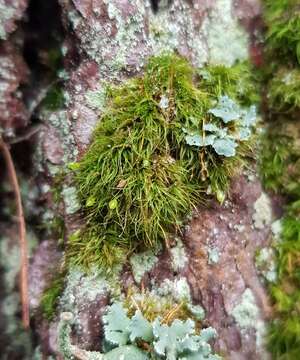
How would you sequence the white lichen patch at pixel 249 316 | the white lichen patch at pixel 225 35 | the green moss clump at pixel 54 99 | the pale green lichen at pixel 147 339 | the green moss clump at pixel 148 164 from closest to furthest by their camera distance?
the pale green lichen at pixel 147 339, the green moss clump at pixel 148 164, the white lichen patch at pixel 249 316, the green moss clump at pixel 54 99, the white lichen patch at pixel 225 35

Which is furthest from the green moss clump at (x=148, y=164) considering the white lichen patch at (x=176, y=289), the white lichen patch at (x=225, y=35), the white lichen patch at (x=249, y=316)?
the white lichen patch at (x=249, y=316)

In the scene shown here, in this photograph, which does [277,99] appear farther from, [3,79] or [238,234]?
[3,79]

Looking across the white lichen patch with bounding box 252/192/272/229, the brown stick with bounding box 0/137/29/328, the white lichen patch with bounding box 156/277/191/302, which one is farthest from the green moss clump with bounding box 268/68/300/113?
the brown stick with bounding box 0/137/29/328

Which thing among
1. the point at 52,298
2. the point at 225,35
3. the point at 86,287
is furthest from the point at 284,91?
the point at 52,298

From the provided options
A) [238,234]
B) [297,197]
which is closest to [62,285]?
[238,234]

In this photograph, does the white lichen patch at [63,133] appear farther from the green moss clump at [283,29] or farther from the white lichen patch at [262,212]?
the green moss clump at [283,29]

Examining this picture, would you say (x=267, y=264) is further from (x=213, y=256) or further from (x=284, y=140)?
(x=284, y=140)
